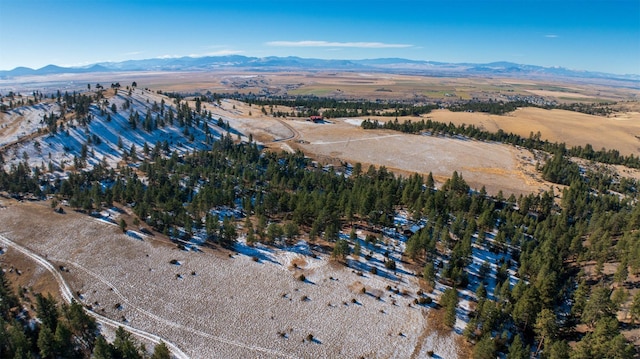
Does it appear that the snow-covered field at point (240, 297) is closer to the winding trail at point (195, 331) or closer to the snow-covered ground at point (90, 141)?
the winding trail at point (195, 331)

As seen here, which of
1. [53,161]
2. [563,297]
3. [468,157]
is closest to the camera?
[563,297]

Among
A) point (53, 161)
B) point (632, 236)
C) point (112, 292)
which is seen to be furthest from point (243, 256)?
point (53, 161)

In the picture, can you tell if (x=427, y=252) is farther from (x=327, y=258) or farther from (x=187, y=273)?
(x=187, y=273)

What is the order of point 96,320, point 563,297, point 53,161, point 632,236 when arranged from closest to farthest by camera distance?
1. point 96,320
2. point 563,297
3. point 632,236
4. point 53,161

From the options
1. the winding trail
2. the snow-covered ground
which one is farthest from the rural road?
the snow-covered ground

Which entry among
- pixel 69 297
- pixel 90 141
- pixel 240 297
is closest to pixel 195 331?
pixel 240 297
